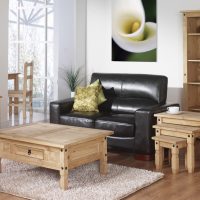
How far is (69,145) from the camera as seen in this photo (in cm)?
385

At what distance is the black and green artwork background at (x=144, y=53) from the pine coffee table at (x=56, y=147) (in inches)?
121

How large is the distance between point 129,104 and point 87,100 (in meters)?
0.53

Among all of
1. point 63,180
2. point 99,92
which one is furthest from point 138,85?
point 63,180

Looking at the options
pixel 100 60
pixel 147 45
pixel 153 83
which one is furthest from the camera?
pixel 100 60

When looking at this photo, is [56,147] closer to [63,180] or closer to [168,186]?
[63,180]

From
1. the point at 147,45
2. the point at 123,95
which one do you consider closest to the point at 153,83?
the point at 123,95

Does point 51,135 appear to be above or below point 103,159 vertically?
above

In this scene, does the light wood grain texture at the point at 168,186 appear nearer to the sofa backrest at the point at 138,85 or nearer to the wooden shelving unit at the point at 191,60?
the sofa backrest at the point at 138,85

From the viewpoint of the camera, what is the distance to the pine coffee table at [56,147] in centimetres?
389

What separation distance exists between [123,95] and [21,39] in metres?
3.39

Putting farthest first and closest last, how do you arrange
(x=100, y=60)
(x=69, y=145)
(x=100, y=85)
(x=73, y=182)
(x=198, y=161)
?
(x=100, y=60), (x=100, y=85), (x=198, y=161), (x=73, y=182), (x=69, y=145)

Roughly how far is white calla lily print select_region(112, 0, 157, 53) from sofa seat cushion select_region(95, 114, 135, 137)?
227 cm

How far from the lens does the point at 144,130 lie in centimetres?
493

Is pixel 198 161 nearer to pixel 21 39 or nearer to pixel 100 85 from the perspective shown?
pixel 100 85
